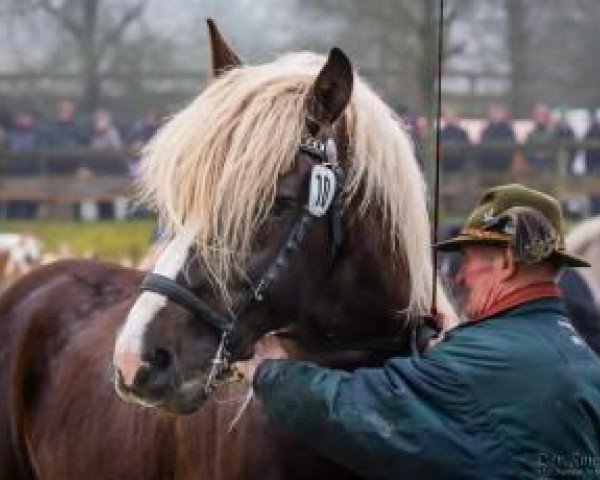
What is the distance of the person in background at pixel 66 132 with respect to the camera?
57.0ft

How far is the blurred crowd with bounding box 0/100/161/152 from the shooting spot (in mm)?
17391

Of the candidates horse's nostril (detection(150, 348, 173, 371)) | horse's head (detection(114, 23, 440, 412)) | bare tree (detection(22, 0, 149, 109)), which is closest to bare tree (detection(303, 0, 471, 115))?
bare tree (detection(22, 0, 149, 109))

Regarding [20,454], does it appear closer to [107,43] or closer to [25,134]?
[25,134]

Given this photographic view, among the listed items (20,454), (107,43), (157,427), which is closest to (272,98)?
(157,427)

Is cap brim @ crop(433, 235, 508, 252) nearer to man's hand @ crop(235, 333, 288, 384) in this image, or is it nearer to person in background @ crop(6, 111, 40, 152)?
man's hand @ crop(235, 333, 288, 384)

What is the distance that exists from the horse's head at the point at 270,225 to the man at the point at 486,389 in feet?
0.60

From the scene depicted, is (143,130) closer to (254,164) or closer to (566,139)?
(566,139)

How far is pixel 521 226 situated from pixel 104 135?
14971 mm

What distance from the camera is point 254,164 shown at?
9.29 ft

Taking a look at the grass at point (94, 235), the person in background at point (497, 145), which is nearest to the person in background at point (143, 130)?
the grass at point (94, 235)

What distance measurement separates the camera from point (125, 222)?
643 inches

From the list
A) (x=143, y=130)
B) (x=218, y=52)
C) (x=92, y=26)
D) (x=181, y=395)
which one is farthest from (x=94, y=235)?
(x=181, y=395)

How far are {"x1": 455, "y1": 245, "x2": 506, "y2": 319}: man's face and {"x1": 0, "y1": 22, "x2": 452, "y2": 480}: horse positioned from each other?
29 centimetres

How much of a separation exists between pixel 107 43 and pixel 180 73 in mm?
1171
